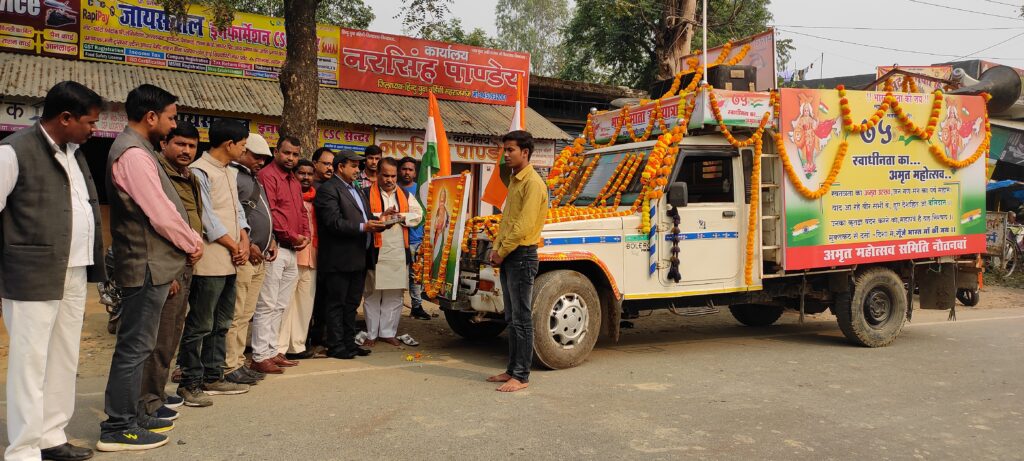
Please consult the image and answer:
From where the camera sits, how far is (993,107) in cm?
1509

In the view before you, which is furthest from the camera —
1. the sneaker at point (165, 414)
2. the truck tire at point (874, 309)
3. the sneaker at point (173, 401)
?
the truck tire at point (874, 309)

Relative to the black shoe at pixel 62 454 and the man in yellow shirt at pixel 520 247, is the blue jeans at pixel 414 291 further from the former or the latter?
the black shoe at pixel 62 454

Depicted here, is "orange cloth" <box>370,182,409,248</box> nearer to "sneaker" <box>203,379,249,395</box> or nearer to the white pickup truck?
the white pickup truck

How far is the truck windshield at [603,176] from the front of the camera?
6.73 metres

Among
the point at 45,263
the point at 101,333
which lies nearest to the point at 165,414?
the point at 45,263

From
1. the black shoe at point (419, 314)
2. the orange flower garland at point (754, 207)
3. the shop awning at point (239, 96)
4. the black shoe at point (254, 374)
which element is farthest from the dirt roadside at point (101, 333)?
the shop awning at point (239, 96)

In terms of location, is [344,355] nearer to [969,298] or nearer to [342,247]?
[342,247]

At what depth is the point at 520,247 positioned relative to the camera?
17.6 feet

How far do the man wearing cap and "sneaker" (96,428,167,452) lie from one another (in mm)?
1273

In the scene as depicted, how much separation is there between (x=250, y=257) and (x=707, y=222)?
4050 mm

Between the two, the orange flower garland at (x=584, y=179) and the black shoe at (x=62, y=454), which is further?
the orange flower garland at (x=584, y=179)

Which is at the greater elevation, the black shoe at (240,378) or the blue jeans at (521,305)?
the blue jeans at (521,305)

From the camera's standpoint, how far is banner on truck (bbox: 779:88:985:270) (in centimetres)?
692

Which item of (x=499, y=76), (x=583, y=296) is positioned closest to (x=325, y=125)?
(x=499, y=76)
